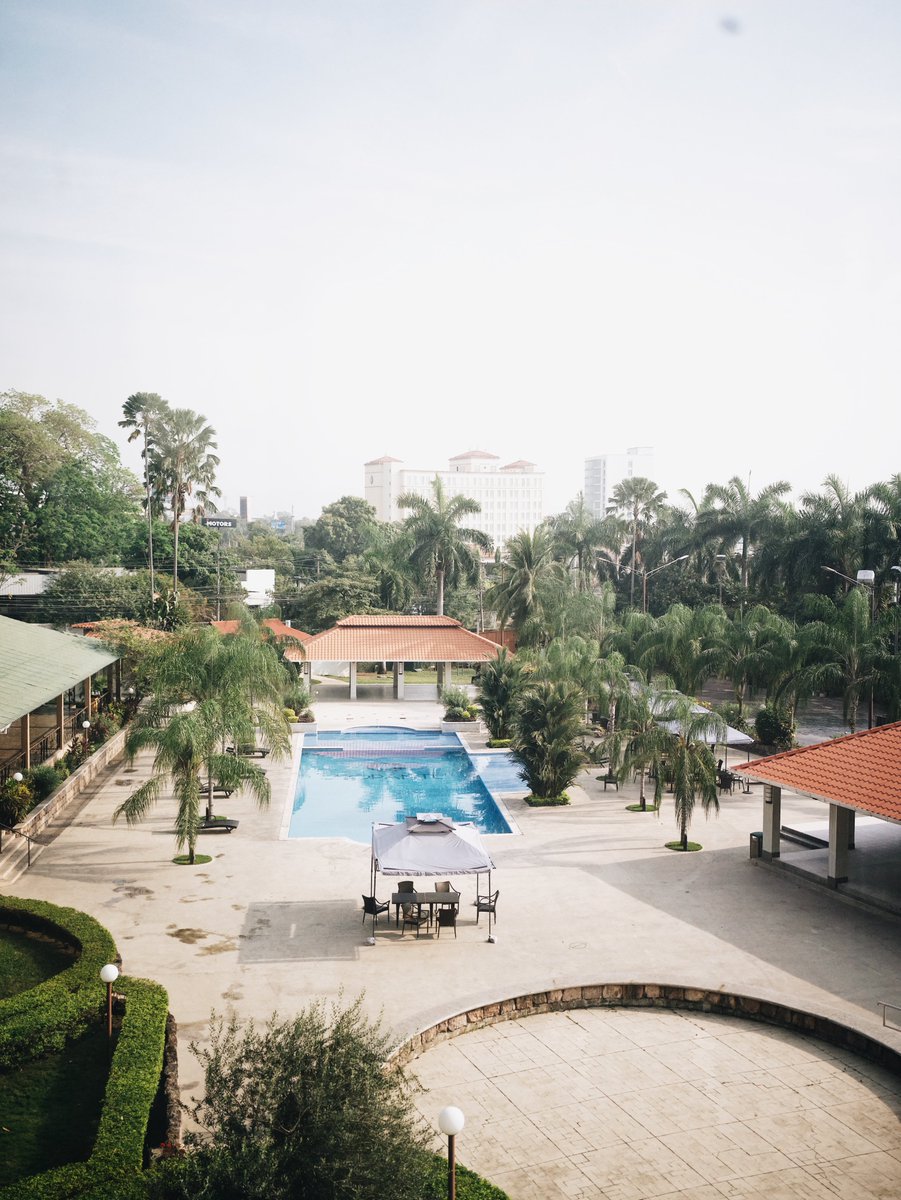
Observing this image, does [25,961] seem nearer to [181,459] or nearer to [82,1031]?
[82,1031]

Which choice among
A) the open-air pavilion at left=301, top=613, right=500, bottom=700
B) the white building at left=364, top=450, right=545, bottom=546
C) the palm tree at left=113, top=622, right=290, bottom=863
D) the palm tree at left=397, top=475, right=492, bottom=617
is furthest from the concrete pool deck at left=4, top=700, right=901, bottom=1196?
the white building at left=364, top=450, right=545, bottom=546

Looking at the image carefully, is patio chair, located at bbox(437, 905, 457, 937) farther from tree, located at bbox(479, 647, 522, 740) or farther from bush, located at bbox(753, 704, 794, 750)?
bush, located at bbox(753, 704, 794, 750)

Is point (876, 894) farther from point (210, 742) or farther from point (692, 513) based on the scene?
point (692, 513)

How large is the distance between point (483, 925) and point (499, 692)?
1624 cm

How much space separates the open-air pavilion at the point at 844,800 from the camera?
16281mm

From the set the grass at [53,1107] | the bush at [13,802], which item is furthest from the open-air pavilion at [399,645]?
the grass at [53,1107]

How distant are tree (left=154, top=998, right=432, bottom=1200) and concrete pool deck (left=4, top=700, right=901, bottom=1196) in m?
2.88

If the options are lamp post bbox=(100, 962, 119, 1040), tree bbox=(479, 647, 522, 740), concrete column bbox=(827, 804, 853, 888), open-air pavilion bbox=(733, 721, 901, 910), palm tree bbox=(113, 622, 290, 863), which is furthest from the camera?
tree bbox=(479, 647, 522, 740)

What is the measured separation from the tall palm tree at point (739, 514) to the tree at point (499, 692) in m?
24.8

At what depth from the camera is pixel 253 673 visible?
20.5 metres

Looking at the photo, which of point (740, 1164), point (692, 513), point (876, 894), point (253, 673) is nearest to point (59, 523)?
point (692, 513)

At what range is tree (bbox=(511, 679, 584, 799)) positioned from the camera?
24141 mm

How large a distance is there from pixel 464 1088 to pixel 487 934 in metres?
4.64

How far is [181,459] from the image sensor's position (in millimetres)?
52125
